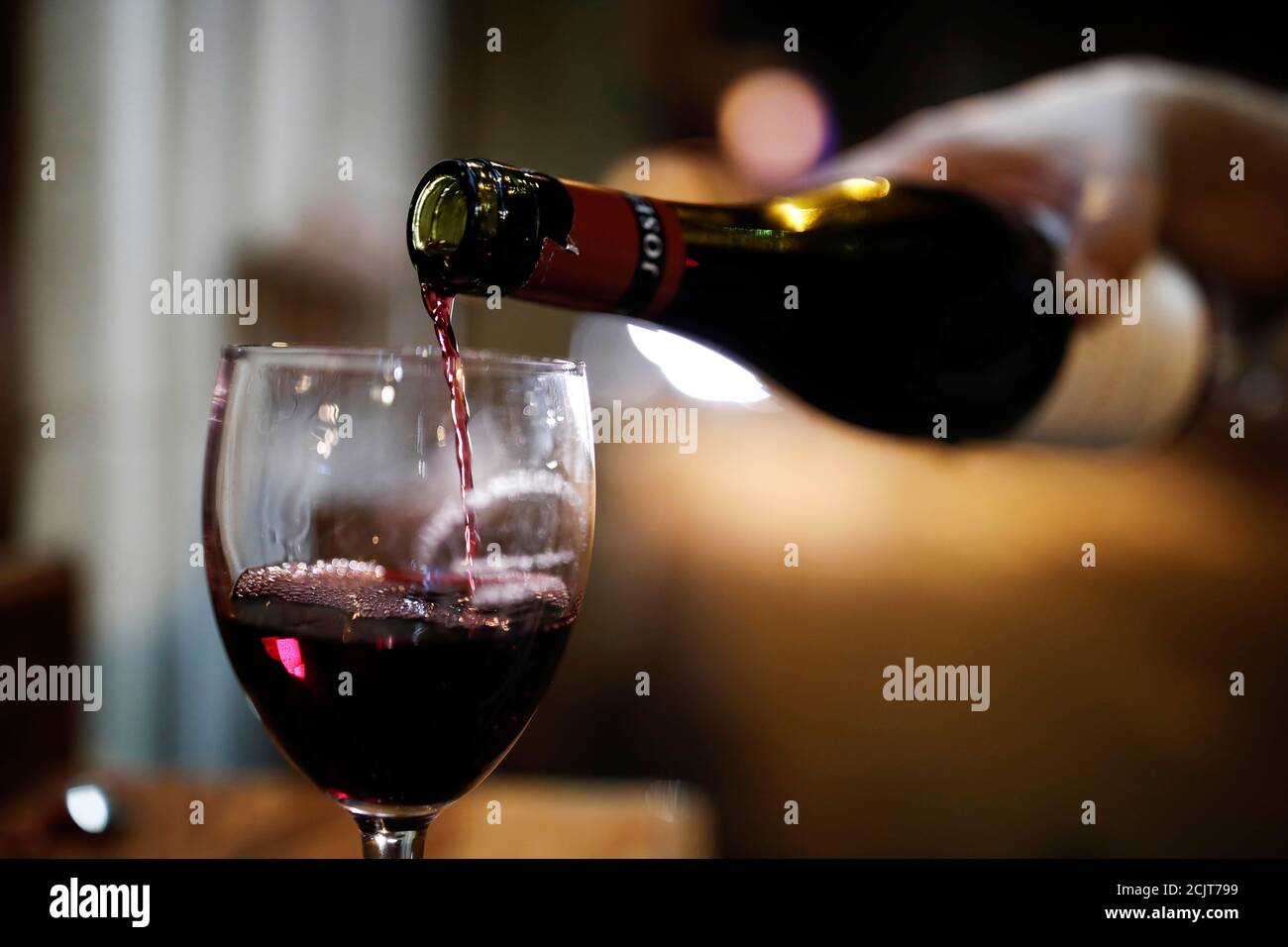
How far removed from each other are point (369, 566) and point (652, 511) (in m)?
2.88

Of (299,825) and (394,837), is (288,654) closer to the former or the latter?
(394,837)

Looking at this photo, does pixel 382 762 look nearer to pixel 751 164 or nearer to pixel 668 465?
pixel 668 465

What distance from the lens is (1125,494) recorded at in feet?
7.09

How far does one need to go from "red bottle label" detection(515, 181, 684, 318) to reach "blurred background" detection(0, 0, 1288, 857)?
0.45 metres

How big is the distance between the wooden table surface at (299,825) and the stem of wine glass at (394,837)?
46cm

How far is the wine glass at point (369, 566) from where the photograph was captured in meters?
0.54

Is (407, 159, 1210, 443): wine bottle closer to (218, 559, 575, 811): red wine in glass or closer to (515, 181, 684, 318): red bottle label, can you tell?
(515, 181, 684, 318): red bottle label

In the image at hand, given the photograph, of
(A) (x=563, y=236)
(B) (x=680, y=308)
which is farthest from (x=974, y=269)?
(A) (x=563, y=236)

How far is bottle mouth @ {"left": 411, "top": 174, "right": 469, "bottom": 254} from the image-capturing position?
60 cm

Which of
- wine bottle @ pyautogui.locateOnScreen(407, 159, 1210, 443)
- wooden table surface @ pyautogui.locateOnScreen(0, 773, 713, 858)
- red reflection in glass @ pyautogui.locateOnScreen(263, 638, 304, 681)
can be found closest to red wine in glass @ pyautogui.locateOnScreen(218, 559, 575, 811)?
red reflection in glass @ pyautogui.locateOnScreen(263, 638, 304, 681)

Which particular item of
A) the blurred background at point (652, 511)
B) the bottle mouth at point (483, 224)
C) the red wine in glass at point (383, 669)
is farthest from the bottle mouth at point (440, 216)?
the blurred background at point (652, 511)

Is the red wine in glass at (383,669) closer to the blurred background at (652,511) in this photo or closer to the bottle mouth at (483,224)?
the bottle mouth at (483,224)

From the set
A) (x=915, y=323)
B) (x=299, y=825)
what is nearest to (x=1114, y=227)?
(x=915, y=323)

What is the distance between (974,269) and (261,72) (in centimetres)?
186
